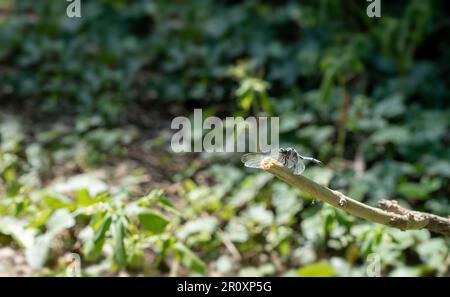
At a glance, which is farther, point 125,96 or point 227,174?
point 125,96

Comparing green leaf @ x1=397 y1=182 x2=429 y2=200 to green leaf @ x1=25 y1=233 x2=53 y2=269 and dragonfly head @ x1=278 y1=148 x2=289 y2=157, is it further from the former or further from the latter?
green leaf @ x1=25 y1=233 x2=53 y2=269

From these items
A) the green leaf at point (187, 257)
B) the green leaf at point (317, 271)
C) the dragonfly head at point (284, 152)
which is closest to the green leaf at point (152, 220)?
the green leaf at point (187, 257)

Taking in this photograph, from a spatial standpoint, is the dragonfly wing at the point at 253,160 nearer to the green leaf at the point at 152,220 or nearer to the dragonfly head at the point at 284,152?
the dragonfly head at the point at 284,152

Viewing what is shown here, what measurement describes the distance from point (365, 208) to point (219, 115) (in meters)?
2.40

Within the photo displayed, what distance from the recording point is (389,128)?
3256mm

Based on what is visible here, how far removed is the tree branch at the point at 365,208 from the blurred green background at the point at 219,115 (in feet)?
0.98

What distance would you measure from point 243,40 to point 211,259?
2.33m

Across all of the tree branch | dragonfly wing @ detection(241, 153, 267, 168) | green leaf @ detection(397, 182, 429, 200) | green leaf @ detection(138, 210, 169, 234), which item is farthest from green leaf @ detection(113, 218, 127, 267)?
green leaf @ detection(397, 182, 429, 200)

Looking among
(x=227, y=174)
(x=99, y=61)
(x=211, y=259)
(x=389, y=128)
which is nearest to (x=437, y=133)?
(x=389, y=128)

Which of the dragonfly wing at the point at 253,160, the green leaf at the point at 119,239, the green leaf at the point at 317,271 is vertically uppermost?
the dragonfly wing at the point at 253,160

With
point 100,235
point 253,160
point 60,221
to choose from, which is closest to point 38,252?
point 60,221

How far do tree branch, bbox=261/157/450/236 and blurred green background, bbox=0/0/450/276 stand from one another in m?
0.30

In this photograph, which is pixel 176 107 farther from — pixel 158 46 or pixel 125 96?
pixel 158 46

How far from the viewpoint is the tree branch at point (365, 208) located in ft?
5.08
